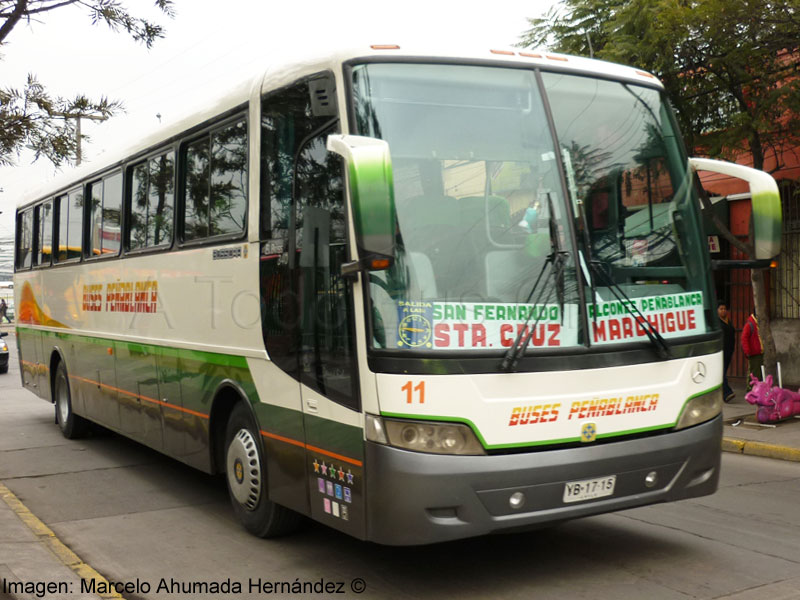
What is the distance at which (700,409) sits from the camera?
17.9 feet

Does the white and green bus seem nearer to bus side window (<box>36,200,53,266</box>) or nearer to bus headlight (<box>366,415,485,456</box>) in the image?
bus headlight (<box>366,415,485,456</box>)

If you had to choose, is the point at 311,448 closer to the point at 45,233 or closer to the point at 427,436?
the point at 427,436

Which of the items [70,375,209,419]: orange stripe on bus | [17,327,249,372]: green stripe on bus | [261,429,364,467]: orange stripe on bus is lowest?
[70,375,209,419]: orange stripe on bus

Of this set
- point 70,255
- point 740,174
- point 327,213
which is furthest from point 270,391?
point 70,255

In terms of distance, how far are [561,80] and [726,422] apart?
8.52 metres

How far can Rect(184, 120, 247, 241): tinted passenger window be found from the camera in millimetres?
6465

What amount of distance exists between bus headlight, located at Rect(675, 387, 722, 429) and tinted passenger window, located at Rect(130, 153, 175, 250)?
435 cm

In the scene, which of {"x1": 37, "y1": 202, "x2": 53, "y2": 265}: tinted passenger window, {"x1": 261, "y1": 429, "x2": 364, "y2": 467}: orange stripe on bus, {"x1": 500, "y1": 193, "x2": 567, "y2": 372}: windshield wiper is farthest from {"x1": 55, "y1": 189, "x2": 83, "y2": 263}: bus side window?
{"x1": 500, "y1": 193, "x2": 567, "y2": 372}: windshield wiper

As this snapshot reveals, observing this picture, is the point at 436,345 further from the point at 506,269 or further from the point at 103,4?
the point at 103,4

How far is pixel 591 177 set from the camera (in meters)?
5.30

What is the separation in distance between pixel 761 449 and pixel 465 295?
A: 284 inches

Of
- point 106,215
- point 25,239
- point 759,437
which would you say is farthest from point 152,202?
point 759,437

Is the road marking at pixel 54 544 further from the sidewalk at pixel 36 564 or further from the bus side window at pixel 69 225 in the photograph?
the bus side window at pixel 69 225

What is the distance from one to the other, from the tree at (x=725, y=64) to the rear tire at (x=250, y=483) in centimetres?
791
